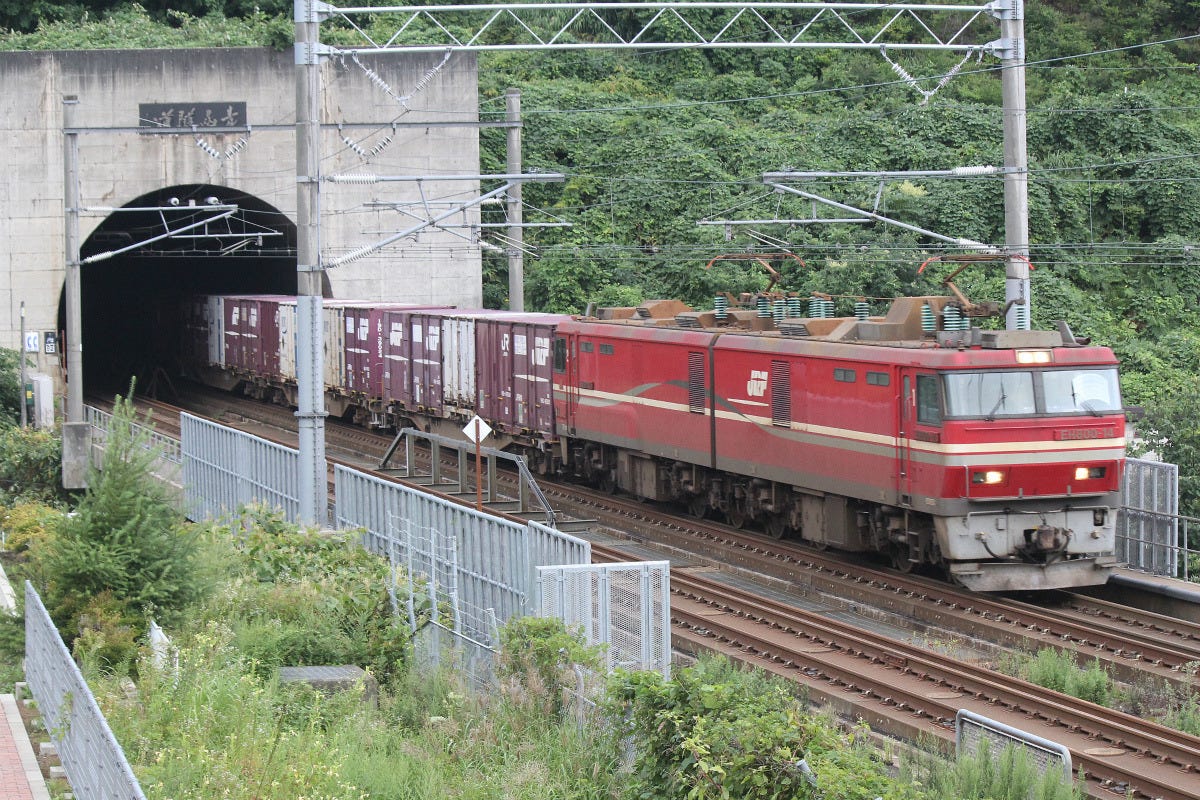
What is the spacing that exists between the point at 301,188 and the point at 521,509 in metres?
7.10

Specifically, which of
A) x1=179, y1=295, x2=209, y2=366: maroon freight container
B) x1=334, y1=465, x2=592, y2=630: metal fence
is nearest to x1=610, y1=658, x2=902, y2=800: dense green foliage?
x1=334, y1=465, x2=592, y2=630: metal fence

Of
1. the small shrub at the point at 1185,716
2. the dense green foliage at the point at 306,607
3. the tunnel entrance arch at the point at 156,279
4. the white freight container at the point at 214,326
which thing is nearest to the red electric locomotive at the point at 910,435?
the small shrub at the point at 1185,716

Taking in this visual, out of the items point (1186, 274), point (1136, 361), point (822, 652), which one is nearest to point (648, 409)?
point (822, 652)

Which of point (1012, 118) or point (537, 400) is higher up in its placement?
point (1012, 118)

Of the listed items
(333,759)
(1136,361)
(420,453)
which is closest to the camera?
(333,759)

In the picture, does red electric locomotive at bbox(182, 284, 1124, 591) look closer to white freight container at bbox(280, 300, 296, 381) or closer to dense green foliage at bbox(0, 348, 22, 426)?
white freight container at bbox(280, 300, 296, 381)

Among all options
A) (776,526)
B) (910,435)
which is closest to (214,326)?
(776,526)

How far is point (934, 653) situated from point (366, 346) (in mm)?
24049

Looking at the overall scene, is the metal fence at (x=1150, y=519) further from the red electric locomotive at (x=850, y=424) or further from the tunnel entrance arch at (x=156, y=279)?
the tunnel entrance arch at (x=156, y=279)

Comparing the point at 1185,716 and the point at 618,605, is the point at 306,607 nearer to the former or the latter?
the point at 618,605

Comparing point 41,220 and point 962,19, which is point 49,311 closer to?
point 41,220

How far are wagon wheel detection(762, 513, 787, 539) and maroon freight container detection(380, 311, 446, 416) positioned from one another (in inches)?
479

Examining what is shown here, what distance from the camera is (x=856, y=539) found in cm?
1920

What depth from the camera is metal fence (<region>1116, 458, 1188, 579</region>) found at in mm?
18094
